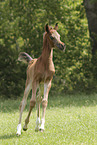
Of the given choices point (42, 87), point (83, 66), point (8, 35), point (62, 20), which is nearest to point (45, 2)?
point (62, 20)

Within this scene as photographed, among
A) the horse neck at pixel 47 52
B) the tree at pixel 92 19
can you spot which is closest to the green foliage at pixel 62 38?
the tree at pixel 92 19

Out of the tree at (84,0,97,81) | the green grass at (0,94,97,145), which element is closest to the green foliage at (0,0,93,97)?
the tree at (84,0,97,81)

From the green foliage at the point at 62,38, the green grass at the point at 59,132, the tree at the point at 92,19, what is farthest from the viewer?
the tree at the point at 92,19

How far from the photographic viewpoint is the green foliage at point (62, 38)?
2108 centimetres

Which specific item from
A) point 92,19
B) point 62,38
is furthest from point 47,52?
point 92,19

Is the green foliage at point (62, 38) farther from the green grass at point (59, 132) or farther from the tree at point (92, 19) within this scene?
the green grass at point (59, 132)

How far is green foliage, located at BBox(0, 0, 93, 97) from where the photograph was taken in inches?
830

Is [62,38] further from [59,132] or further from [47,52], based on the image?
[59,132]

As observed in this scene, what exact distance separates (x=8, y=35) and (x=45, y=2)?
11.0ft

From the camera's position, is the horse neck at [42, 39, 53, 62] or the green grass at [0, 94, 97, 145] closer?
the green grass at [0, 94, 97, 145]

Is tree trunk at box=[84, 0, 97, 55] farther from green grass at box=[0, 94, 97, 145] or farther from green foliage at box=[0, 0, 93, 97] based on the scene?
green grass at box=[0, 94, 97, 145]

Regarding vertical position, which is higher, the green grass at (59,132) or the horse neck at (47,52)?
the horse neck at (47,52)

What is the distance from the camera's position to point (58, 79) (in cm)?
2156

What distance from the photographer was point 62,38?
2102 centimetres
